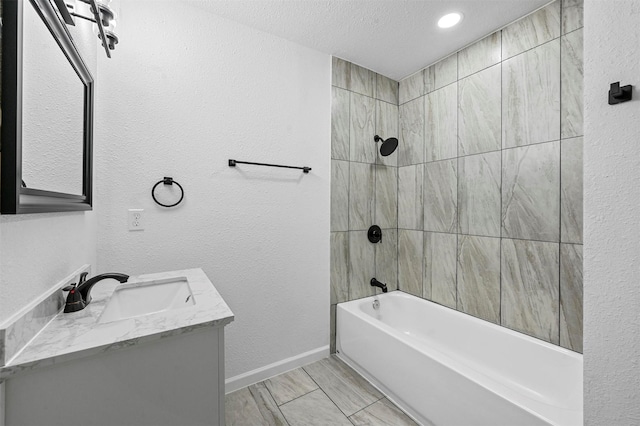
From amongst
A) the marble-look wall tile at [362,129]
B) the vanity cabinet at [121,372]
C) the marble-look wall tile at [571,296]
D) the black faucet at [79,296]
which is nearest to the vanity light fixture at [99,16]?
the black faucet at [79,296]

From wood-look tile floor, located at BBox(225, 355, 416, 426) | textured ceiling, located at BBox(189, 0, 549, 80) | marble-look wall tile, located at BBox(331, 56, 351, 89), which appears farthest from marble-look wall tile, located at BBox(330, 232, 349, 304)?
textured ceiling, located at BBox(189, 0, 549, 80)

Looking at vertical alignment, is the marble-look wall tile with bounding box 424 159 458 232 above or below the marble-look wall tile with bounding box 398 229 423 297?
above

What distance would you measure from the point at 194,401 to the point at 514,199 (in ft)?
6.63

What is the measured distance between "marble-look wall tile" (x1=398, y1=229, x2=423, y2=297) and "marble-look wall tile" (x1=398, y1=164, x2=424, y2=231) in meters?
0.09

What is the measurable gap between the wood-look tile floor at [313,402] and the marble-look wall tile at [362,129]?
1.71 m

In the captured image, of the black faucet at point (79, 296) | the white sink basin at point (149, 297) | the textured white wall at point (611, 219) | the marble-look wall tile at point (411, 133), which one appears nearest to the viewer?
the textured white wall at point (611, 219)

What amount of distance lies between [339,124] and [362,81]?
0.48 meters

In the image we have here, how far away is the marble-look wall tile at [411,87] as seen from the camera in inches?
92.9

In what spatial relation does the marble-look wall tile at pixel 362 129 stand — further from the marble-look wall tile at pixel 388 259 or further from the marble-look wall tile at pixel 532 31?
the marble-look wall tile at pixel 532 31

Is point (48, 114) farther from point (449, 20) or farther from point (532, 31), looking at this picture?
point (532, 31)

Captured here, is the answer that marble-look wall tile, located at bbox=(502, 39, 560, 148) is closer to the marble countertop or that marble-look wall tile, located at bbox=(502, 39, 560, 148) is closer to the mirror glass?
the marble countertop

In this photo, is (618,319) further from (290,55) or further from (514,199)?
(290,55)

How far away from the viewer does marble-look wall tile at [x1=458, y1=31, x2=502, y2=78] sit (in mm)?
1848

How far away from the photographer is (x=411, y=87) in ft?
8.02
